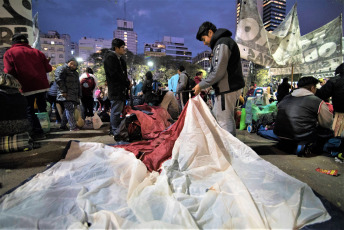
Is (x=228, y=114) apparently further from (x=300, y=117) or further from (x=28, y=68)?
(x=28, y=68)

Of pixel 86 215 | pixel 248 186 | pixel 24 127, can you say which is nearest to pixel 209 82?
pixel 248 186

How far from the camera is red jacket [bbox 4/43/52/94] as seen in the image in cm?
378

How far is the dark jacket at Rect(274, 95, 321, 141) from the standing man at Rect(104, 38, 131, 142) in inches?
135

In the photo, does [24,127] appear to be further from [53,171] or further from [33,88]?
[53,171]

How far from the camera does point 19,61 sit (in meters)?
3.84

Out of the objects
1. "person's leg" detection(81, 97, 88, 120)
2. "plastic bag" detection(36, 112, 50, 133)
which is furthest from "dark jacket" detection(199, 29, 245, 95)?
"person's leg" detection(81, 97, 88, 120)

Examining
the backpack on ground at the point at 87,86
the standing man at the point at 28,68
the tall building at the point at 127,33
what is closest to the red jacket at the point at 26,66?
the standing man at the point at 28,68

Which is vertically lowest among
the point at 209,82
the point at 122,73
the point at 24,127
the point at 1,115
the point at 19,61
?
the point at 24,127

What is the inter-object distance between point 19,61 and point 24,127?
1.61 metres

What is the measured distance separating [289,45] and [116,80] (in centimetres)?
579

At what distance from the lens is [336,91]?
11.8ft

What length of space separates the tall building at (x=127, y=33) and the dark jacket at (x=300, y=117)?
131 meters

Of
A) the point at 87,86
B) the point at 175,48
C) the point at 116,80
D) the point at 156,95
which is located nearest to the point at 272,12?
the point at 175,48

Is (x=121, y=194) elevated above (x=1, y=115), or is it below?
below
